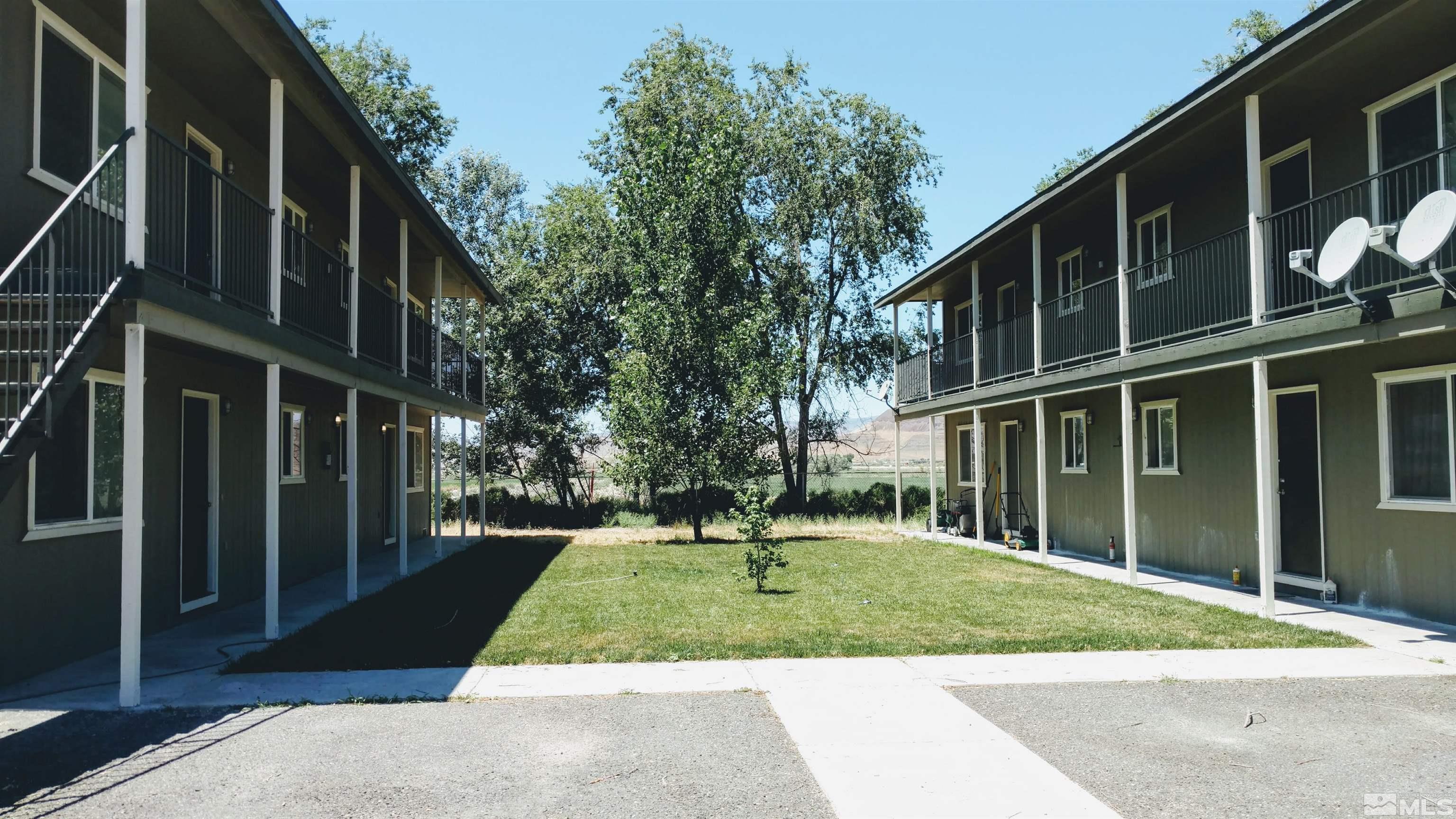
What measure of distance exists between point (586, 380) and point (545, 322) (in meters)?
2.30

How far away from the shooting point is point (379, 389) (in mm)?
12133

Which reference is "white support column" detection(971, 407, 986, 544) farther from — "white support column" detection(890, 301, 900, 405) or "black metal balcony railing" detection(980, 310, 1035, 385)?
"white support column" detection(890, 301, 900, 405)

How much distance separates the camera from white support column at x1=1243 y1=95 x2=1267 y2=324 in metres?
9.48

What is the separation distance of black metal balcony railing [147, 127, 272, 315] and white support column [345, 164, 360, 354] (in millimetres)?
1001

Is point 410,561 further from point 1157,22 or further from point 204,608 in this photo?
point 1157,22

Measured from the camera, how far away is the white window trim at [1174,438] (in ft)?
43.9

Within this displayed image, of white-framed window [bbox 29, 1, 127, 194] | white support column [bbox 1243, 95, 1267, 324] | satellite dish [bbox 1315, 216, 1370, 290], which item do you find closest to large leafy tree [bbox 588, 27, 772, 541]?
white support column [bbox 1243, 95, 1267, 324]

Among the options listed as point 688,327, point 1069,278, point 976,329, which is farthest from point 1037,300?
point 688,327

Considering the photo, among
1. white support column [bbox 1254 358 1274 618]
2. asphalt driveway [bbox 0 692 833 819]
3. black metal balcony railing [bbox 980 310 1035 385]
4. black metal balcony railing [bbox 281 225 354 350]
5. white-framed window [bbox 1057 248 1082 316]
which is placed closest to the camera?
asphalt driveway [bbox 0 692 833 819]

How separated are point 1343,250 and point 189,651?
10745 mm

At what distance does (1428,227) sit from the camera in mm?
7559

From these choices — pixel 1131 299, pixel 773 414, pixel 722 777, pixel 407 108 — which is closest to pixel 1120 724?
pixel 722 777

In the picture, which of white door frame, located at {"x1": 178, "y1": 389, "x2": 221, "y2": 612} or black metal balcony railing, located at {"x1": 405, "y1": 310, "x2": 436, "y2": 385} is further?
black metal balcony railing, located at {"x1": 405, "y1": 310, "x2": 436, "y2": 385}

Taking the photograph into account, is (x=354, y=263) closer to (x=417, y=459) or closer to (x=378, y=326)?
(x=378, y=326)
